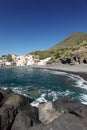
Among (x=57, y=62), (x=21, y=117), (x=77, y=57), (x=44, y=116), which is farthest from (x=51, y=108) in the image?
(x=57, y=62)

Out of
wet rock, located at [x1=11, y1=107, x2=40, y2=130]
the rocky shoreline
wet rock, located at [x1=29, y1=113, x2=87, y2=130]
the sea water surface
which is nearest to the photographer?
wet rock, located at [x1=29, y1=113, x2=87, y2=130]

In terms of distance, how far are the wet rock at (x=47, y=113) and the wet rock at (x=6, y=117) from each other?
2.50 metres

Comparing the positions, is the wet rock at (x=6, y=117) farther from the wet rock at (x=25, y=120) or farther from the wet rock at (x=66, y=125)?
the wet rock at (x=66, y=125)

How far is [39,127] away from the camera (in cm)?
1402

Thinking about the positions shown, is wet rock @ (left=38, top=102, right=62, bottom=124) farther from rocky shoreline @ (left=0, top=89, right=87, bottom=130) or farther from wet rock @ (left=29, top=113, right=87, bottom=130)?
wet rock @ (left=29, top=113, right=87, bottom=130)

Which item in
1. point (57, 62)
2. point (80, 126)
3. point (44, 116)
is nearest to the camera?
point (80, 126)

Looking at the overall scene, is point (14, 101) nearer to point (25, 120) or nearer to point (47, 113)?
point (47, 113)

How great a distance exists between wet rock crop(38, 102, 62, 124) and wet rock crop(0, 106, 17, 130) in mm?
2505

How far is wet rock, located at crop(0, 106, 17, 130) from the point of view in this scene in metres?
16.8

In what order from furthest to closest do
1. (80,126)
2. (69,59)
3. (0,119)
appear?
1. (69,59)
2. (0,119)
3. (80,126)

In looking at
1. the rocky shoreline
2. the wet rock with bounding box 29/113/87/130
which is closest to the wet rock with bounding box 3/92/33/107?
the rocky shoreline

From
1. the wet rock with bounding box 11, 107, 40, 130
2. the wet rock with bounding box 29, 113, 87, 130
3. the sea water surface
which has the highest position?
the wet rock with bounding box 29, 113, 87, 130

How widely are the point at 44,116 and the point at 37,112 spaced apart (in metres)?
1.10

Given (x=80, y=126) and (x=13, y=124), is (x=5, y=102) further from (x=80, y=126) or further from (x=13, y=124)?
(x=80, y=126)
